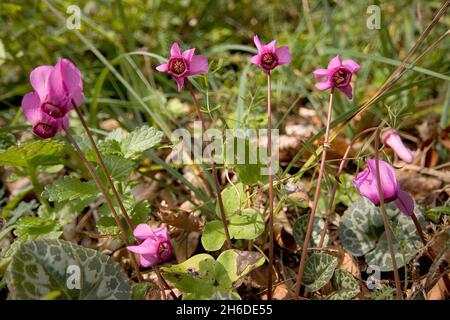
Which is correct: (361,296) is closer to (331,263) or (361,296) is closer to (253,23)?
(331,263)

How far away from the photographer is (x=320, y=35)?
7.64 feet

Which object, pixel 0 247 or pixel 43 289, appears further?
pixel 0 247

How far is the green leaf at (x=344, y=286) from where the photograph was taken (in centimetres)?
110

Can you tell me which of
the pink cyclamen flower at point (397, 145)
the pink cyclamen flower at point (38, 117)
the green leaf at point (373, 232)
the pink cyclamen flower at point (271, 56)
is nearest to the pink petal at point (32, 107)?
the pink cyclamen flower at point (38, 117)

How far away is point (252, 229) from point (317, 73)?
382 millimetres

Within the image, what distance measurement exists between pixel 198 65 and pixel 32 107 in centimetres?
36

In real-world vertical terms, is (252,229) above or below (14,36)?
below

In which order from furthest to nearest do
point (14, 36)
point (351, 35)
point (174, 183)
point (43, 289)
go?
point (351, 35), point (14, 36), point (174, 183), point (43, 289)

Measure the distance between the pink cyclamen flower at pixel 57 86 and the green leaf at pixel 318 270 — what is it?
0.62 metres

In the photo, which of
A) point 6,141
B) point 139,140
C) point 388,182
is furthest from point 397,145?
point 6,141

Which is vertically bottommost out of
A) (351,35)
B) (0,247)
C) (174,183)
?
(0,247)

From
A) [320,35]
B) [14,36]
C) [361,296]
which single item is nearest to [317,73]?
[361,296]

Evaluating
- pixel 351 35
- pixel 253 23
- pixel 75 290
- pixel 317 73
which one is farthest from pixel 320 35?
pixel 75 290

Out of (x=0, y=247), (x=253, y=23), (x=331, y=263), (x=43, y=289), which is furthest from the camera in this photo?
(x=253, y=23)
